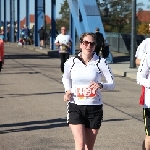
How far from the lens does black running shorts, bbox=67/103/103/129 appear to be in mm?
6082

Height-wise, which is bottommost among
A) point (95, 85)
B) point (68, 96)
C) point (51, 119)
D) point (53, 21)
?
point (51, 119)

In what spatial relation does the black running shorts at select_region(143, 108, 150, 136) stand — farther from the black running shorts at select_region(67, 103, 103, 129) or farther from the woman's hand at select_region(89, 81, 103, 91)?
the woman's hand at select_region(89, 81, 103, 91)

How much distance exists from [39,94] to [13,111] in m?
3.38

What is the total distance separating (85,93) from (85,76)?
0.18 metres

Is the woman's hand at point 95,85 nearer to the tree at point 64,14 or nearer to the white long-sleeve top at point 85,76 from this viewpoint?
the white long-sleeve top at point 85,76

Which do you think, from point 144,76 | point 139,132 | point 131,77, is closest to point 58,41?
point 131,77

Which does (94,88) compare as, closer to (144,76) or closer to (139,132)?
(144,76)

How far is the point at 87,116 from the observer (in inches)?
241

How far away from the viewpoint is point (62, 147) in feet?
27.3

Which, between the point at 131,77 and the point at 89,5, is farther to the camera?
the point at 89,5

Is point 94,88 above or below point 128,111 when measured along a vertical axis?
above

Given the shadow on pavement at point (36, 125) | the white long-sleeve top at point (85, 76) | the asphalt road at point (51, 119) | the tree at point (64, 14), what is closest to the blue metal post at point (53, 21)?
the asphalt road at point (51, 119)

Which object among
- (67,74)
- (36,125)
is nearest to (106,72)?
(67,74)

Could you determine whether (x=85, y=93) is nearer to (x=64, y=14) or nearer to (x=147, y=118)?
(x=147, y=118)
